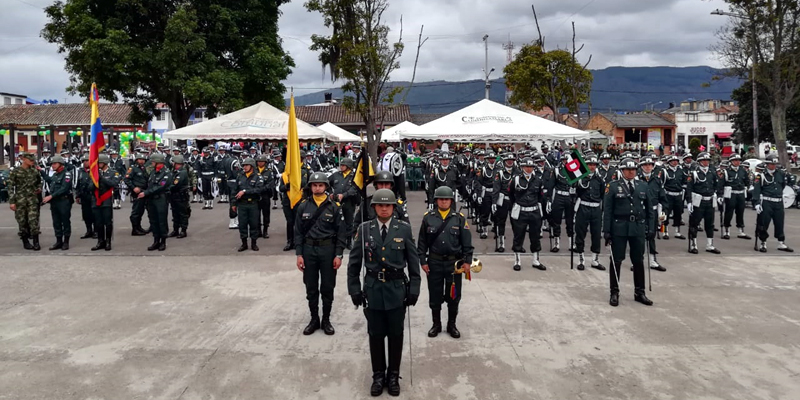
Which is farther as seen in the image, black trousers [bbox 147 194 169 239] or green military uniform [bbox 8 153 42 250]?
black trousers [bbox 147 194 169 239]

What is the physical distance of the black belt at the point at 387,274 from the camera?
191 inches

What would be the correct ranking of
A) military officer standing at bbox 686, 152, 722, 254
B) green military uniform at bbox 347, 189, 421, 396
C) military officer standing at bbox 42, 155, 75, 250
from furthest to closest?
military officer standing at bbox 686, 152, 722, 254
military officer standing at bbox 42, 155, 75, 250
green military uniform at bbox 347, 189, 421, 396

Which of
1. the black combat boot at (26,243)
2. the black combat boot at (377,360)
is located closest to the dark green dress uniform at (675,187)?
the black combat boot at (377,360)

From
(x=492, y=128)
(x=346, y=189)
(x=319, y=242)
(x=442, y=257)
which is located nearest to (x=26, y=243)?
(x=346, y=189)

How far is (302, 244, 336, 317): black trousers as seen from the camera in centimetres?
624

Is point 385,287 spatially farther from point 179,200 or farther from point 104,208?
point 179,200

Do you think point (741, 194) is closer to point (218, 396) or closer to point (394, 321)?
point (394, 321)

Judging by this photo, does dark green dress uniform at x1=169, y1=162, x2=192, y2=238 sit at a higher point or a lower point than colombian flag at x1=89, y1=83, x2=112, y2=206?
lower

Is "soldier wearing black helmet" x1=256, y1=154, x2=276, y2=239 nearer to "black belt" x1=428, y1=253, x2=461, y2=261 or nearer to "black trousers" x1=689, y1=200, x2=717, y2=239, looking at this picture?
"black belt" x1=428, y1=253, x2=461, y2=261

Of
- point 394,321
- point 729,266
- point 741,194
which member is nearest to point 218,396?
point 394,321

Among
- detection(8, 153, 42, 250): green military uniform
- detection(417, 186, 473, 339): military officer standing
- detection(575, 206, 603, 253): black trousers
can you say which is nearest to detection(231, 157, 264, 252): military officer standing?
detection(8, 153, 42, 250): green military uniform

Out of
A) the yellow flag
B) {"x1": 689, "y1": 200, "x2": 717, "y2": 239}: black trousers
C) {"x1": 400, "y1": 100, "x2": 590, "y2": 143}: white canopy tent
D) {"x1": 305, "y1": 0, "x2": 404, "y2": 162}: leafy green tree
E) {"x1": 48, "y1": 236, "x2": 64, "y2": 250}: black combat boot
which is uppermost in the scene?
{"x1": 305, "y1": 0, "x2": 404, "y2": 162}: leafy green tree

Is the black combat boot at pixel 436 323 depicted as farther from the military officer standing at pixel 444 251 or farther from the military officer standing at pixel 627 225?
the military officer standing at pixel 627 225

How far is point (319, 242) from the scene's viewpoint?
6.24 metres
